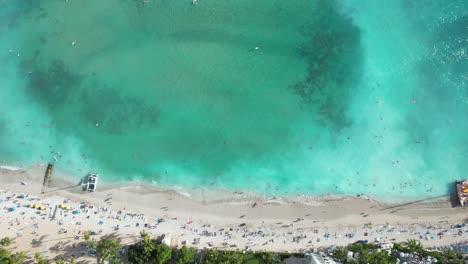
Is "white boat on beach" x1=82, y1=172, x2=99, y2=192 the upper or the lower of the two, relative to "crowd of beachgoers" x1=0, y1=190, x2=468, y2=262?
upper

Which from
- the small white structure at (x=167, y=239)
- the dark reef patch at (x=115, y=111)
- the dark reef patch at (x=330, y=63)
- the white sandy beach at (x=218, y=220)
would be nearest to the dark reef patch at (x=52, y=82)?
the dark reef patch at (x=115, y=111)

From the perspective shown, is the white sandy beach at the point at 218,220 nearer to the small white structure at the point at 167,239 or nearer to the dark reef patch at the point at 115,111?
the small white structure at the point at 167,239

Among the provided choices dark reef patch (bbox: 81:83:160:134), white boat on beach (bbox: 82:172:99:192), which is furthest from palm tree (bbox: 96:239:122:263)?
dark reef patch (bbox: 81:83:160:134)

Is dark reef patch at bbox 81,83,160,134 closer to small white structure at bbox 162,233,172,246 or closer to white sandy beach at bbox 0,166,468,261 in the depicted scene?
white sandy beach at bbox 0,166,468,261

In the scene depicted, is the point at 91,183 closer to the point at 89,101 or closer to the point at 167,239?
the point at 89,101

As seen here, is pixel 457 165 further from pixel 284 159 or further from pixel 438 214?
pixel 284 159

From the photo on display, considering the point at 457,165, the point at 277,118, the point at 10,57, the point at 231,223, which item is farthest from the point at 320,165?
the point at 10,57
